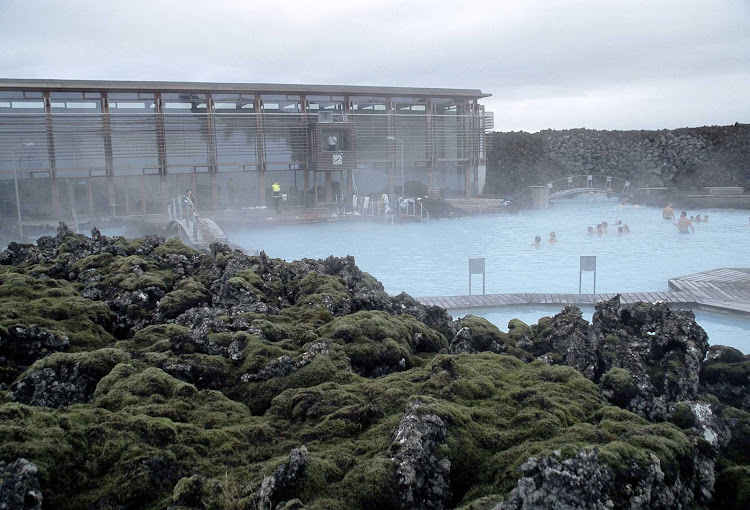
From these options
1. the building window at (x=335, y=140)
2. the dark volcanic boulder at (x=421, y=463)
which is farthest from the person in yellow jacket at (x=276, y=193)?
the dark volcanic boulder at (x=421, y=463)

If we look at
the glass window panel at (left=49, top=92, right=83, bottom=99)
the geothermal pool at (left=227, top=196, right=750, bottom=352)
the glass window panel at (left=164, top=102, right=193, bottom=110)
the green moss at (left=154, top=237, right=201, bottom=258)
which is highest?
the glass window panel at (left=49, top=92, right=83, bottom=99)

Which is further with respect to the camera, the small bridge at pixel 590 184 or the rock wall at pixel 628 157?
the small bridge at pixel 590 184

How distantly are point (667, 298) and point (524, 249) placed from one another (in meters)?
7.64

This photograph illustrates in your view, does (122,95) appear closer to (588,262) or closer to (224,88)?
(224,88)

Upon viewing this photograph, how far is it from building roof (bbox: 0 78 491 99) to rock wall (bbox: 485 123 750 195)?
19.4 ft

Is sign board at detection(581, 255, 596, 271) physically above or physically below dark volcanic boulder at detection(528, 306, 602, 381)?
below

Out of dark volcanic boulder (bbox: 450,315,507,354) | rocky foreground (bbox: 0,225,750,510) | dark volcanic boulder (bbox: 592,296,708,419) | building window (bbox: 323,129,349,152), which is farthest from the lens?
building window (bbox: 323,129,349,152)

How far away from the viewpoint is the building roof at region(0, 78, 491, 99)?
21688mm

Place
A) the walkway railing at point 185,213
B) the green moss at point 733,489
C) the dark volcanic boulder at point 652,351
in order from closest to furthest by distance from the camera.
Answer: the green moss at point 733,489 → the dark volcanic boulder at point 652,351 → the walkway railing at point 185,213

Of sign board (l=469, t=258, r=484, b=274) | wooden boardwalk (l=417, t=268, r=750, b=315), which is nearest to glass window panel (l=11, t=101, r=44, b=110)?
wooden boardwalk (l=417, t=268, r=750, b=315)

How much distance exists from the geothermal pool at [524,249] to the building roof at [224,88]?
21.5 feet

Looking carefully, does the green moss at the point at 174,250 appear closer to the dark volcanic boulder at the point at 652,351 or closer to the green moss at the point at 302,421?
the green moss at the point at 302,421

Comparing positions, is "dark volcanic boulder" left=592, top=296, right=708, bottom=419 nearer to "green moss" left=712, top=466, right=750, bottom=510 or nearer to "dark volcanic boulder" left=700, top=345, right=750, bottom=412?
"dark volcanic boulder" left=700, top=345, right=750, bottom=412

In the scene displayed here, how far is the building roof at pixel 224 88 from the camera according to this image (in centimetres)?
2169
